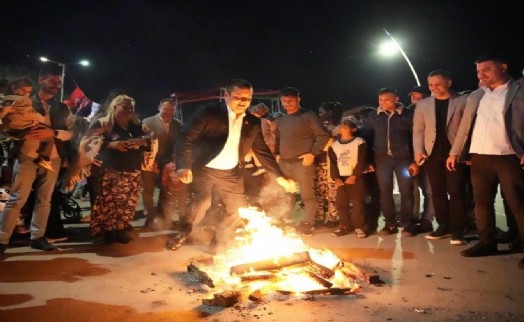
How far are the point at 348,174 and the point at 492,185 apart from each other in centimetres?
220

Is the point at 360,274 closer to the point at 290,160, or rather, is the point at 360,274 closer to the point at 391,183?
the point at 391,183

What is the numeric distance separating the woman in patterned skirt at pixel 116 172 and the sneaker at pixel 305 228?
8.80 ft

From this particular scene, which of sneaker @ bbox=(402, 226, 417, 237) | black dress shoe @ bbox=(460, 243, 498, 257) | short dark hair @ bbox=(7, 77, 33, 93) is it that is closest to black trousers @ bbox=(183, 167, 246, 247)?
short dark hair @ bbox=(7, 77, 33, 93)

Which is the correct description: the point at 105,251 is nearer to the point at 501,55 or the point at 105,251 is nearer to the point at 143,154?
the point at 143,154

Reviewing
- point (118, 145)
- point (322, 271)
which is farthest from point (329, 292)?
point (118, 145)

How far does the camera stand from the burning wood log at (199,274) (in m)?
4.43

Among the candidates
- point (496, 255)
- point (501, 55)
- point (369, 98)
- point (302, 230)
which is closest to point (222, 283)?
point (302, 230)

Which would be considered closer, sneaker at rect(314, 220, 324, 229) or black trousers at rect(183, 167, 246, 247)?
black trousers at rect(183, 167, 246, 247)

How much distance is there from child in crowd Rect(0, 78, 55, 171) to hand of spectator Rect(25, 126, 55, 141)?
0.04m

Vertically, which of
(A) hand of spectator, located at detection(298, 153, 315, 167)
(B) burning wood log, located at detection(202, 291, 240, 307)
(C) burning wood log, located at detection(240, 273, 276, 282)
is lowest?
(B) burning wood log, located at detection(202, 291, 240, 307)

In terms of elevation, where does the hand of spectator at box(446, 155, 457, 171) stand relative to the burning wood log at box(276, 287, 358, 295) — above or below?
above

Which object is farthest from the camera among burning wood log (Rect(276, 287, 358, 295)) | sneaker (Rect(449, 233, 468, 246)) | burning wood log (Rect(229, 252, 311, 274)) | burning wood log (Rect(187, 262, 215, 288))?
sneaker (Rect(449, 233, 468, 246))

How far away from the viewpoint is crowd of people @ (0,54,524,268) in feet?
18.2

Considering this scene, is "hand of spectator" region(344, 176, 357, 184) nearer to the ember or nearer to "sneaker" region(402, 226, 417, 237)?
"sneaker" region(402, 226, 417, 237)
